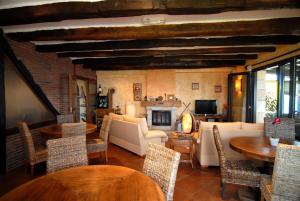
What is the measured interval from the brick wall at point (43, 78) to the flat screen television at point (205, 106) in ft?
15.8

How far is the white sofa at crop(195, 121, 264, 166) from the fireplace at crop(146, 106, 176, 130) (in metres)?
3.63

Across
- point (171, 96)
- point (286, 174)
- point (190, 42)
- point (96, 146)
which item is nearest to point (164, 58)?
point (190, 42)

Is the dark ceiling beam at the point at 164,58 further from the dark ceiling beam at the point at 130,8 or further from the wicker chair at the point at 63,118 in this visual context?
the dark ceiling beam at the point at 130,8

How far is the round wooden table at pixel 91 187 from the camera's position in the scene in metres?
1.18

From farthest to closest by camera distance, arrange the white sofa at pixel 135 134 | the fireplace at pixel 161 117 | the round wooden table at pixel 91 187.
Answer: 1. the fireplace at pixel 161 117
2. the white sofa at pixel 135 134
3. the round wooden table at pixel 91 187

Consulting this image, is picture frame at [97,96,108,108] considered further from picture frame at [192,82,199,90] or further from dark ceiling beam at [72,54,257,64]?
picture frame at [192,82,199,90]

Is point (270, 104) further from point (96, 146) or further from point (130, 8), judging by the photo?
point (130, 8)

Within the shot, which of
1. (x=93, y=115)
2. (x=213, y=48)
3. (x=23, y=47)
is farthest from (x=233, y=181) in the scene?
(x=93, y=115)

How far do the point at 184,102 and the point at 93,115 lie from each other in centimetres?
380

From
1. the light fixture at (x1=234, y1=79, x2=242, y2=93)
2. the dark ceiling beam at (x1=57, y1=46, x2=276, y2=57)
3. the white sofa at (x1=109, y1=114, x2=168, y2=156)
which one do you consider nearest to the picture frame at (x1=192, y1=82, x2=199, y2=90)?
the light fixture at (x1=234, y1=79, x2=242, y2=93)

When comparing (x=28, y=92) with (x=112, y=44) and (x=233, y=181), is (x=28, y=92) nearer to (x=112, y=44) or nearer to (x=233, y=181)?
(x=112, y=44)

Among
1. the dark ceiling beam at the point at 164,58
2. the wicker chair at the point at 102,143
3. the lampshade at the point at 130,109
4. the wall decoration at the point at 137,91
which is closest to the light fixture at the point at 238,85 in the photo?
the dark ceiling beam at the point at 164,58

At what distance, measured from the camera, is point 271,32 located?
2715mm

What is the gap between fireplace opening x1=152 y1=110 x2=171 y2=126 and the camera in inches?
289
